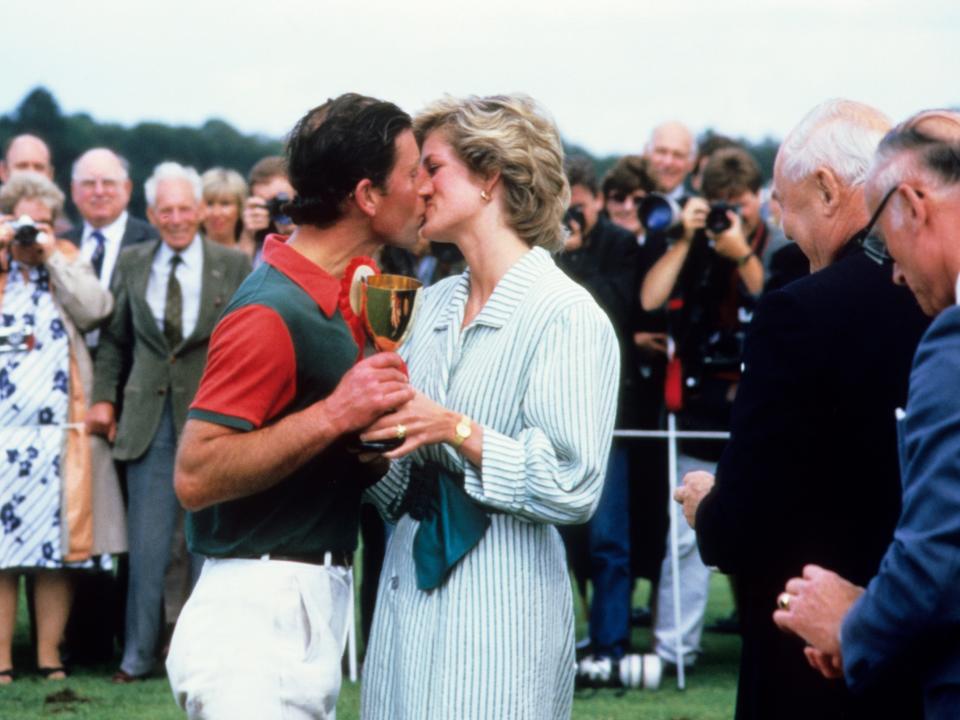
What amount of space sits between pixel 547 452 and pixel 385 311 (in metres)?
0.53

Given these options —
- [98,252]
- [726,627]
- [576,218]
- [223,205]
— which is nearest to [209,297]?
[98,252]

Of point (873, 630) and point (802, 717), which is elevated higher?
point (873, 630)

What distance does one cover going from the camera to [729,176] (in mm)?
9133

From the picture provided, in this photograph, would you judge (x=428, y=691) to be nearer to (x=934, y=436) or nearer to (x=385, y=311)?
(x=385, y=311)

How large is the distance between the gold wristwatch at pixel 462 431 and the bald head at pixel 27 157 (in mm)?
7599

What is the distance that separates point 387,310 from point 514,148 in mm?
684

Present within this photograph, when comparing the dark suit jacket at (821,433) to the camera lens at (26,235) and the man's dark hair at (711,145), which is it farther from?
the man's dark hair at (711,145)

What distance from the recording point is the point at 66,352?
827 centimetres

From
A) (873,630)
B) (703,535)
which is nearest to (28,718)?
(703,535)

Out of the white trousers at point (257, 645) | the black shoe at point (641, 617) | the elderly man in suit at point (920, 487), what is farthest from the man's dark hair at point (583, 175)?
the elderly man in suit at point (920, 487)

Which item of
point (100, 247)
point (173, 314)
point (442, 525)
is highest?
point (100, 247)

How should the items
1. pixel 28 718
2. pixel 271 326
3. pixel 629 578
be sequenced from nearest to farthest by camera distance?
pixel 271 326, pixel 28 718, pixel 629 578

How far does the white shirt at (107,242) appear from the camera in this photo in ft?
29.1

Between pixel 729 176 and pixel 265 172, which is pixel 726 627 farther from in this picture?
pixel 265 172
